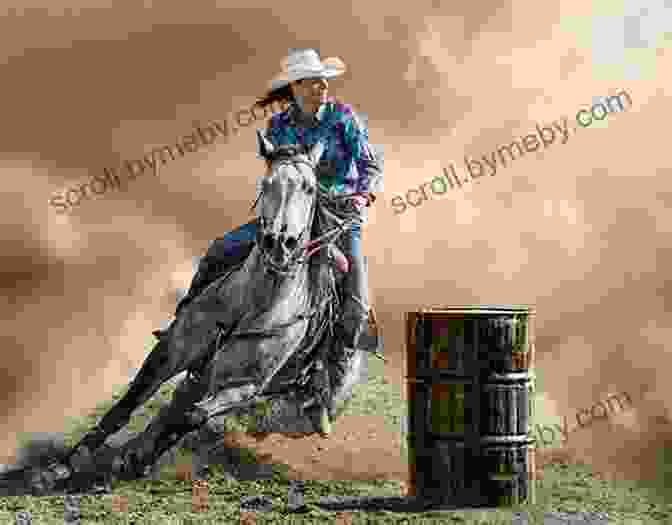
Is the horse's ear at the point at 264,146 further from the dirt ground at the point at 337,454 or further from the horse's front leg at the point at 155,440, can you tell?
the dirt ground at the point at 337,454

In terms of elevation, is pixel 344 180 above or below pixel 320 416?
above

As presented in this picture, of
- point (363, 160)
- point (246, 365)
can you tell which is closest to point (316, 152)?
point (363, 160)

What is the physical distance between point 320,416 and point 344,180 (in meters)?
2.17

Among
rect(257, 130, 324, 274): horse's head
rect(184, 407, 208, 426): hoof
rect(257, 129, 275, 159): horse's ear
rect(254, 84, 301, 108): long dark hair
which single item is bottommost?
rect(184, 407, 208, 426): hoof

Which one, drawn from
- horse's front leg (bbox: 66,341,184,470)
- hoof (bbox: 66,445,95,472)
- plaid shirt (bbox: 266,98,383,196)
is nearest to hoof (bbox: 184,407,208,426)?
horse's front leg (bbox: 66,341,184,470)

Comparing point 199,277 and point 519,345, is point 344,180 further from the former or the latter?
point 519,345

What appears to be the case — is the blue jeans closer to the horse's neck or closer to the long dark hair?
the horse's neck

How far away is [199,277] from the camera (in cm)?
1396

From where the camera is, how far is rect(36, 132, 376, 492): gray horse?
13172 mm

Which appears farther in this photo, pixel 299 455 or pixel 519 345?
pixel 299 455

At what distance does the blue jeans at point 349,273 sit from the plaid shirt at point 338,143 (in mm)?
447

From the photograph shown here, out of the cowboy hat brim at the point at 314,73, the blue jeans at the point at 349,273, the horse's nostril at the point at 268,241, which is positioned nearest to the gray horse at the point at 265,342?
the horse's nostril at the point at 268,241

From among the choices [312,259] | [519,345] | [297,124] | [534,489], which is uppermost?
[297,124]

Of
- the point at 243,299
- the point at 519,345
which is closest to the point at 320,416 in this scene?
the point at 243,299
